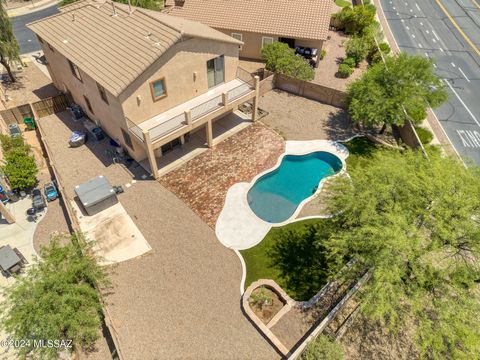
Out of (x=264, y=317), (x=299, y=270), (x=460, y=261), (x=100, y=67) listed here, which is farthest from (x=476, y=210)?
(x=100, y=67)

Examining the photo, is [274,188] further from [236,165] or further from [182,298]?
[182,298]

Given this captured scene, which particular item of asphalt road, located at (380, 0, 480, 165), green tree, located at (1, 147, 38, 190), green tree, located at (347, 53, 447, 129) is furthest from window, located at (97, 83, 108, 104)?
asphalt road, located at (380, 0, 480, 165)

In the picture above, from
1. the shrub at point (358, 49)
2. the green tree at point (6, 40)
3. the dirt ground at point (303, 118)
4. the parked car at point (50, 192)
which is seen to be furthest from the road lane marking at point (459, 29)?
the green tree at point (6, 40)

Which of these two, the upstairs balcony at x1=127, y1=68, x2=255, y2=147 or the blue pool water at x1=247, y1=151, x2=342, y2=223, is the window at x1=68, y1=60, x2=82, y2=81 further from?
the blue pool water at x1=247, y1=151, x2=342, y2=223

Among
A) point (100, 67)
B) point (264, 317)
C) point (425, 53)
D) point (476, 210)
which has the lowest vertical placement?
point (264, 317)

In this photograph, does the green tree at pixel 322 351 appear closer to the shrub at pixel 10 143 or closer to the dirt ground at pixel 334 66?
the shrub at pixel 10 143

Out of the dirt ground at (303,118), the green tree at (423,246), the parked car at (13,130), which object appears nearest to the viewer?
the green tree at (423,246)
